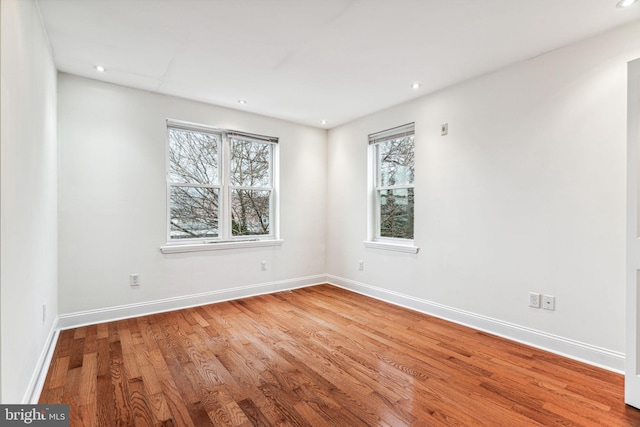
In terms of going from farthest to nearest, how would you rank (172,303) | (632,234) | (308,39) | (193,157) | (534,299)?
(193,157) → (172,303) → (534,299) → (308,39) → (632,234)

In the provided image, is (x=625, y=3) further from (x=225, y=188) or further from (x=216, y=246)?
(x=216, y=246)

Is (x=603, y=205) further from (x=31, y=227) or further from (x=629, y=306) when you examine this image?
(x=31, y=227)

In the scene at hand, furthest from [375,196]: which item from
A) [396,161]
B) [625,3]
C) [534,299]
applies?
[625,3]

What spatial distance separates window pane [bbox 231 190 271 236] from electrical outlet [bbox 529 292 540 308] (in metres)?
3.26

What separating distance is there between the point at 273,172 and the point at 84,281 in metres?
2.59

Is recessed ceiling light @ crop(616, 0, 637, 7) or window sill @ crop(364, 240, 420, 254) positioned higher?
recessed ceiling light @ crop(616, 0, 637, 7)

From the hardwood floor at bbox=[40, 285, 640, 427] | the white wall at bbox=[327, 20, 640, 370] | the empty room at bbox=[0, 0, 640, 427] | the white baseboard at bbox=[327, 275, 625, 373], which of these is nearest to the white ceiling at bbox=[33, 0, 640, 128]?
the empty room at bbox=[0, 0, 640, 427]

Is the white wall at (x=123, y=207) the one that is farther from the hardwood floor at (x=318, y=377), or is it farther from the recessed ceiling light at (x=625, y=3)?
the recessed ceiling light at (x=625, y=3)

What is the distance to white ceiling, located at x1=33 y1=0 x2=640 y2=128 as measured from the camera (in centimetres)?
202

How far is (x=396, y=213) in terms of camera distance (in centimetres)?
401

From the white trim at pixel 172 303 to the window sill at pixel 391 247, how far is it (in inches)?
46.1

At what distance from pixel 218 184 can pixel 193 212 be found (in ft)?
1.59

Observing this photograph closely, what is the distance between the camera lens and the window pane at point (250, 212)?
4.20m

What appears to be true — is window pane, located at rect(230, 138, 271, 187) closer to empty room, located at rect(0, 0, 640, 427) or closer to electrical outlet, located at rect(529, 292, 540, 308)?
empty room, located at rect(0, 0, 640, 427)
